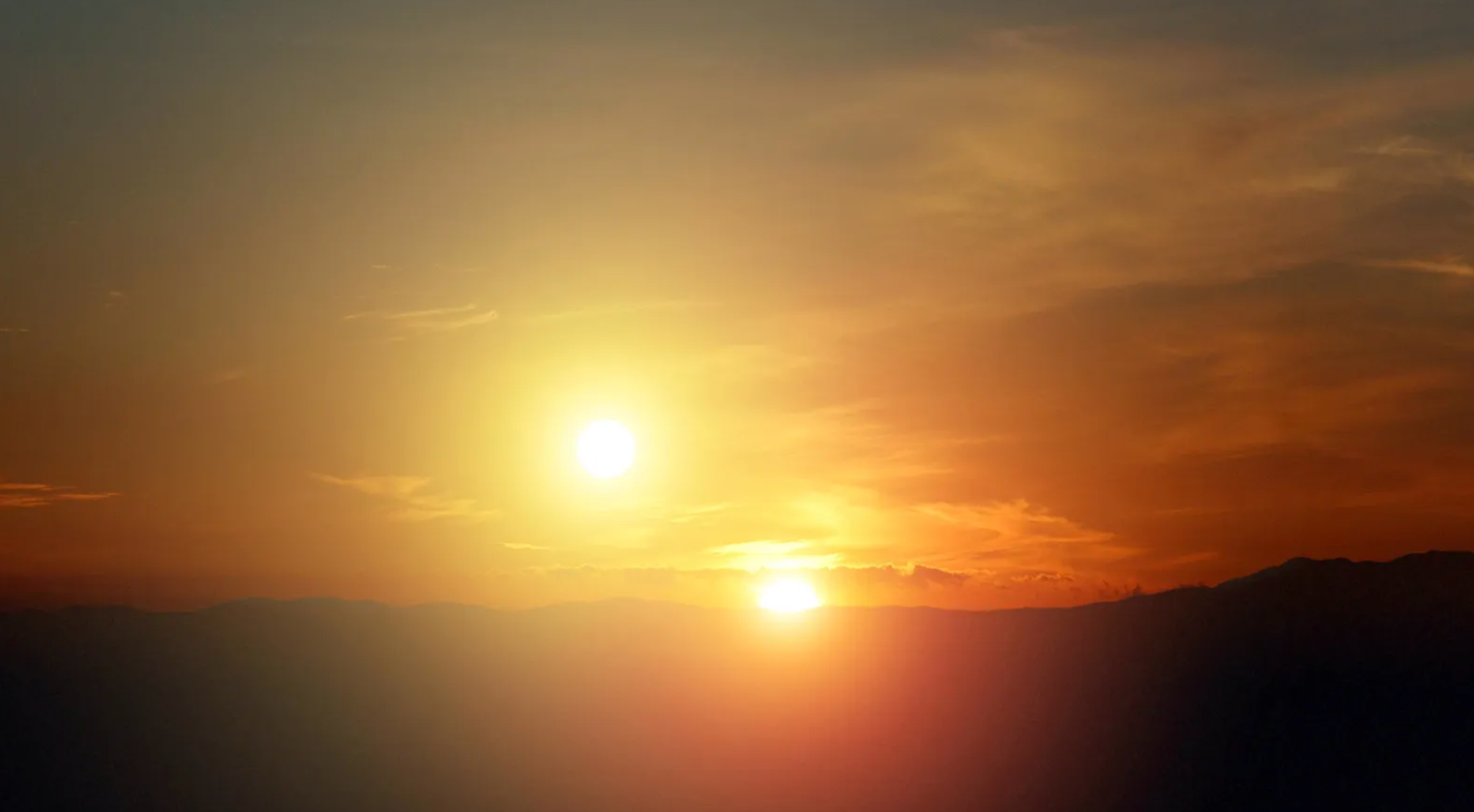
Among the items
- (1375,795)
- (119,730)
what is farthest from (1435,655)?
(119,730)

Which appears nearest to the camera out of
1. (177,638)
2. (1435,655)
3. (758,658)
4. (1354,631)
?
(1435,655)

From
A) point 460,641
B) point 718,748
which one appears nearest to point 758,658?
point 718,748

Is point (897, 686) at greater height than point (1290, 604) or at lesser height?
lesser

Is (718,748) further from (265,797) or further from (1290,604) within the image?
(1290,604)

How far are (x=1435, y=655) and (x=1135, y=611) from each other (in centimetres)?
2427

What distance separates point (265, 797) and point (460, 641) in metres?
31.0

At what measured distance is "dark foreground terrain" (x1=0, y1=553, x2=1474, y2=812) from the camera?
9550cm

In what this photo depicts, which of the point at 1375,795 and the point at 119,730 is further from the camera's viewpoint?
the point at 119,730

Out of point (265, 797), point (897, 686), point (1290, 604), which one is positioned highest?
point (1290, 604)

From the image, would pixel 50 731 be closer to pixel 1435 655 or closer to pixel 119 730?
pixel 119 730

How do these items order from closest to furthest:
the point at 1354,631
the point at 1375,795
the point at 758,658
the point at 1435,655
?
the point at 1375,795 < the point at 1435,655 < the point at 1354,631 < the point at 758,658

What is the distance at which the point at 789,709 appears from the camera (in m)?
113

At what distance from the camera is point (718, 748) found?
109250 mm

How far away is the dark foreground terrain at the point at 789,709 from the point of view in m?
95.5
